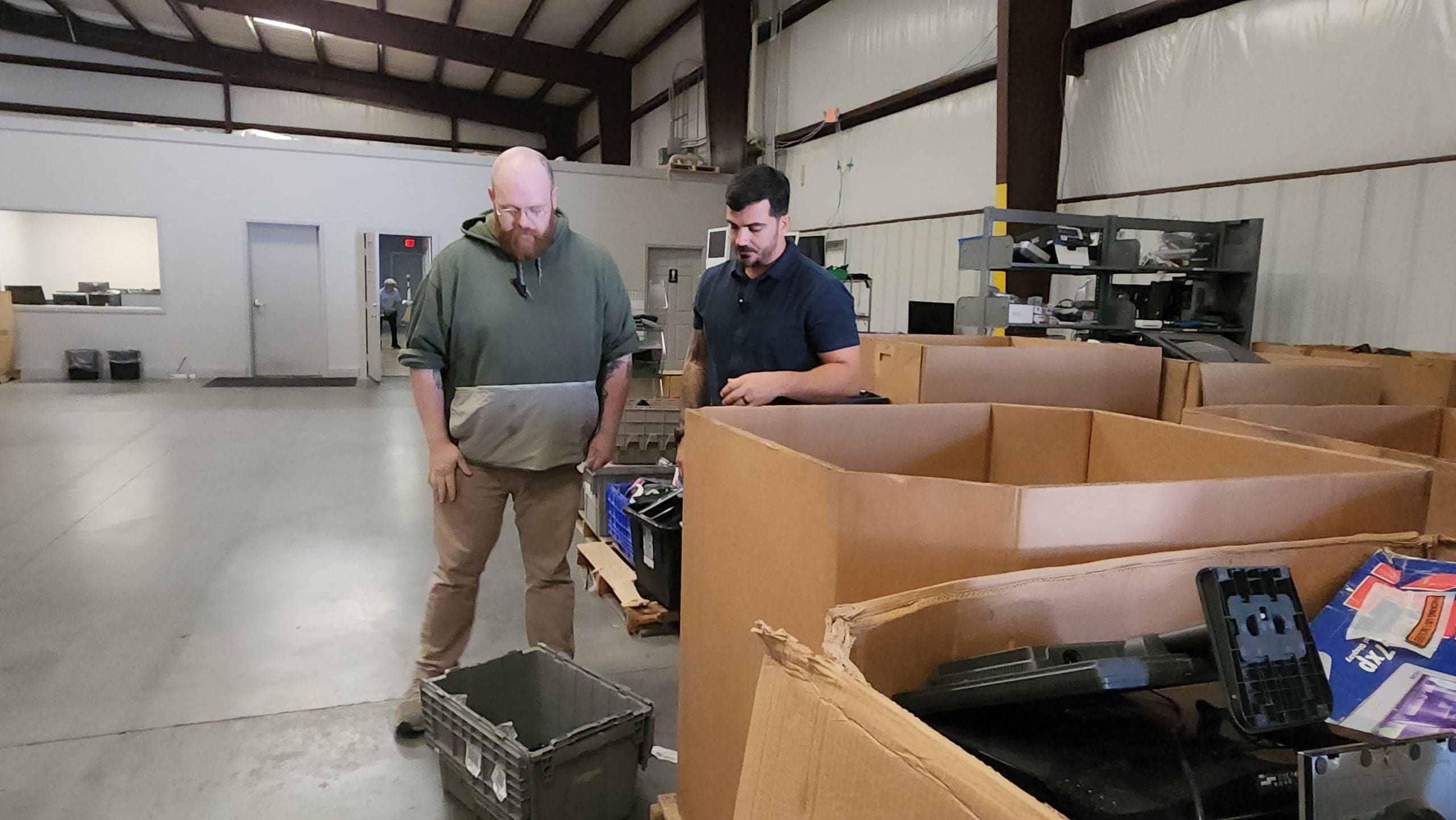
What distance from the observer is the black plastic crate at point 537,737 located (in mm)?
1663

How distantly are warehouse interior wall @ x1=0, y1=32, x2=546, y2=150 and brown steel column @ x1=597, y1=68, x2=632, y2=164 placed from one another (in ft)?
9.16

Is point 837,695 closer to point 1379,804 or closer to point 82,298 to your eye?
point 1379,804

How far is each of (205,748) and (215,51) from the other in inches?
519

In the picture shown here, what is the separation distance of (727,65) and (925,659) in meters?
9.05

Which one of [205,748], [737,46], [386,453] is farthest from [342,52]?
[205,748]

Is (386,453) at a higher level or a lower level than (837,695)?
lower

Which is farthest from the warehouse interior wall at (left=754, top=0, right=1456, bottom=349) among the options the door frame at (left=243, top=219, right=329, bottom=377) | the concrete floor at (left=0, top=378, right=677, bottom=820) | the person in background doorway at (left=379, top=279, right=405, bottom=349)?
the person in background doorway at (left=379, top=279, right=405, bottom=349)

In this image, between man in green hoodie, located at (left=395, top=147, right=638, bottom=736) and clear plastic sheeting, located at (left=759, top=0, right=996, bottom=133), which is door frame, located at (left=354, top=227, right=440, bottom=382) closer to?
clear plastic sheeting, located at (left=759, top=0, right=996, bottom=133)

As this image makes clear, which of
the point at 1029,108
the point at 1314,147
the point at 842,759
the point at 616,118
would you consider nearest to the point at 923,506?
the point at 842,759

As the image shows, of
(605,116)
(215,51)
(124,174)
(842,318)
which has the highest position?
(215,51)

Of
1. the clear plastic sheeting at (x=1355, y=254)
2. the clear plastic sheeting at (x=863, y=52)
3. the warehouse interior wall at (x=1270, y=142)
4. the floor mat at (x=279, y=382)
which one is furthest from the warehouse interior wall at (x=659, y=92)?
the clear plastic sheeting at (x=1355, y=254)

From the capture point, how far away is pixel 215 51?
39.2 feet

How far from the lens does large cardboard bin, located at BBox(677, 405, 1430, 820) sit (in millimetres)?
815

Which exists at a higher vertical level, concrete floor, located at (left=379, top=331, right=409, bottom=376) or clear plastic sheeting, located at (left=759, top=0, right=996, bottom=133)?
clear plastic sheeting, located at (left=759, top=0, right=996, bottom=133)
